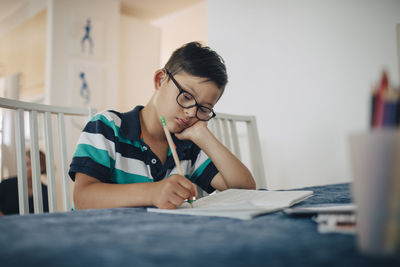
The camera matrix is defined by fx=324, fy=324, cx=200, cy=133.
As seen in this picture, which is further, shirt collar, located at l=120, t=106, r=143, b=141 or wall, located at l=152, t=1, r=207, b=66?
wall, located at l=152, t=1, r=207, b=66

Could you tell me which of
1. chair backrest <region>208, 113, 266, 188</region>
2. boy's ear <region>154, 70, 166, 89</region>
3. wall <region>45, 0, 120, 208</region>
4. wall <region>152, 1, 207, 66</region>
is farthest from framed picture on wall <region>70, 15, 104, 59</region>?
boy's ear <region>154, 70, 166, 89</region>

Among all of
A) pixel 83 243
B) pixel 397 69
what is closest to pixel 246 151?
pixel 397 69

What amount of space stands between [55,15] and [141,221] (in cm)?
338

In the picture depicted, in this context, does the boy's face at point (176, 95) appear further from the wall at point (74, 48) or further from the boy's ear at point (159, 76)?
the wall at point (74, 48)

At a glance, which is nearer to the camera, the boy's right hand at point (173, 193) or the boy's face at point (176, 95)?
the boy's right hand at point (173, 193)

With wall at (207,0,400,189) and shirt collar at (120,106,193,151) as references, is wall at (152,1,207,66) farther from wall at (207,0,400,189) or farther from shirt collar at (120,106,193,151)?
shirt collar at (120,106,193,151)

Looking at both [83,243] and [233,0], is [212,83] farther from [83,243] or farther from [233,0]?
[233,0]

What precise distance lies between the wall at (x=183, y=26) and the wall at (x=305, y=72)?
→ 2.06 metres

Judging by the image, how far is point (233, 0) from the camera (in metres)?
2.38

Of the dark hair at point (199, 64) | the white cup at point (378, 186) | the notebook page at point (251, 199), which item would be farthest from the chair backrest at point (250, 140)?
the white cup at point (378, 186)

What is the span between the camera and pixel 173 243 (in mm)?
358

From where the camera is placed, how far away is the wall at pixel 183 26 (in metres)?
4.43

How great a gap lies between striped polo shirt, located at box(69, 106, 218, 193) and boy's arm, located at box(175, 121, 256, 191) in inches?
2.3

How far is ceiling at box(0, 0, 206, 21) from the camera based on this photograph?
13.3ft
